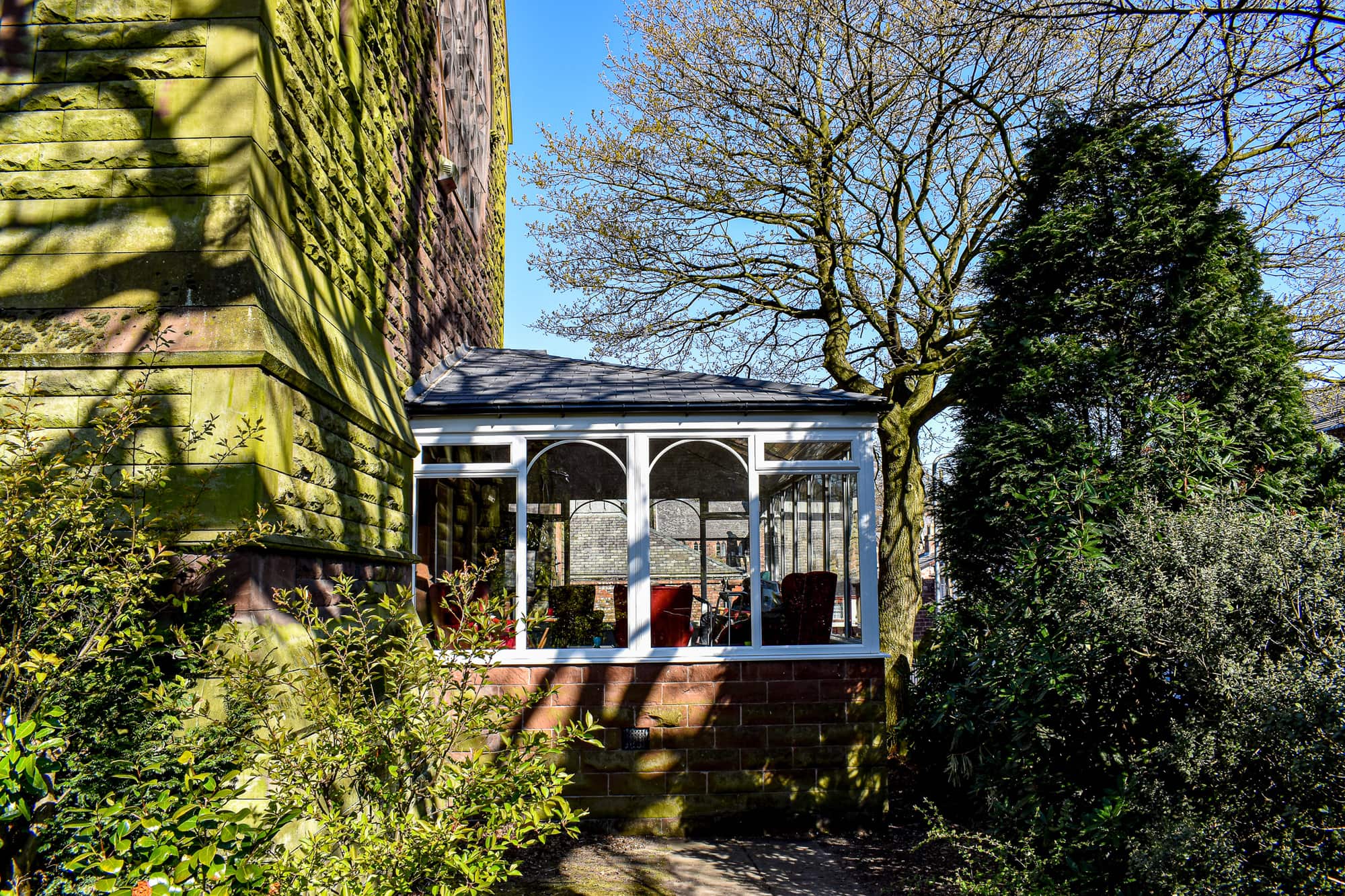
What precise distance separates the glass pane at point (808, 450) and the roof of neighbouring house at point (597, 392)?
98 centimetres

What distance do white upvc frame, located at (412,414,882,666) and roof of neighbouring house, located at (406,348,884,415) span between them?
0.14m

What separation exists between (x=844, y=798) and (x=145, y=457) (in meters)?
5.99

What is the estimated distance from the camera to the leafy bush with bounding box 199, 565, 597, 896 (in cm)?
307

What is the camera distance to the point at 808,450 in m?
9.97

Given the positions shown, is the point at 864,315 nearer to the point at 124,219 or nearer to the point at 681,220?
the point at 681,220

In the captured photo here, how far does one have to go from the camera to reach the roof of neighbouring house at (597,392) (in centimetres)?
776

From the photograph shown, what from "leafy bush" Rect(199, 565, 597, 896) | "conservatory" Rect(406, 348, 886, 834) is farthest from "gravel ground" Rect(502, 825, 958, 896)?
"leafy bush" Rect(199, 565, 597, 896)

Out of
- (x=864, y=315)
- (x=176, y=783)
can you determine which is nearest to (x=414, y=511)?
(x=176, y=783)

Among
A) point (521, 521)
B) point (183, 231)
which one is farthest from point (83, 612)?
point (521, 521)

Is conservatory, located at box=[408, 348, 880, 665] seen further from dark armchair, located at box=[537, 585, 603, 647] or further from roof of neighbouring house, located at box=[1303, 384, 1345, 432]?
roof of neighbouring house, located at box=[1303, 384, 1345, 432]

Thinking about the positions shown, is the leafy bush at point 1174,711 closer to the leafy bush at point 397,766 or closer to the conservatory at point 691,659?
the conservatory at point 691,659

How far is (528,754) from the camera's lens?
11.9ft

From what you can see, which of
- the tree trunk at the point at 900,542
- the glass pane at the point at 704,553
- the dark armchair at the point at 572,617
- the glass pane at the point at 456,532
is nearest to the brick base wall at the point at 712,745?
the glass pane at the point at 704,553

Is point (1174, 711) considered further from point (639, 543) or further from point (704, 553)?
point (704, 553)
